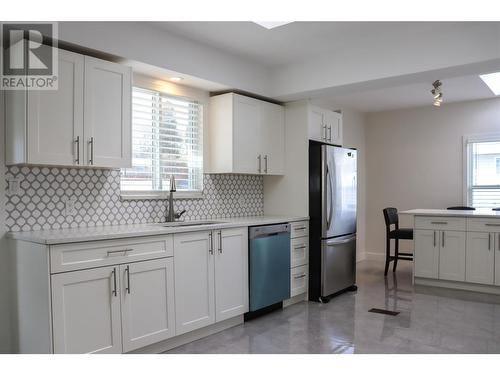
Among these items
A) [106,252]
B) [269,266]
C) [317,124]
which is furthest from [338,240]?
[106,252]

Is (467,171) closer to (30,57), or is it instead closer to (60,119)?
(60,119)

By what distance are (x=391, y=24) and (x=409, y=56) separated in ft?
1.16

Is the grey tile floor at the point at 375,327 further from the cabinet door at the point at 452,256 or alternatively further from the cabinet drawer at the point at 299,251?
the cabinet drawer at the point at 299,251

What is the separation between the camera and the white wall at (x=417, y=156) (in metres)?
6.13

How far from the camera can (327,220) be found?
4309 mm

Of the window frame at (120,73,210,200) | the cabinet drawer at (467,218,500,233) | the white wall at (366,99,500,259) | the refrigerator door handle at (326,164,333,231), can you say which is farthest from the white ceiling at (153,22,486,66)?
the white wall at (366,99,500,259)

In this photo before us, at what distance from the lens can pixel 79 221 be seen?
10.1 feet

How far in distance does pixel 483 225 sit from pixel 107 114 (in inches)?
164

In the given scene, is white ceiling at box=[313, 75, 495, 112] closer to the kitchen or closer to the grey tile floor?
the kitchen

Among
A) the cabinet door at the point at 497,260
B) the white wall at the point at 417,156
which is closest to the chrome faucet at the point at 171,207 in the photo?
the cabinet door at the point at 497,260

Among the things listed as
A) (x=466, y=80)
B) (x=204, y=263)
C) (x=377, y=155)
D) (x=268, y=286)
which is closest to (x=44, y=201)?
(x=204, y=263)

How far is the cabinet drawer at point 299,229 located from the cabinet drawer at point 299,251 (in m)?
0.04
